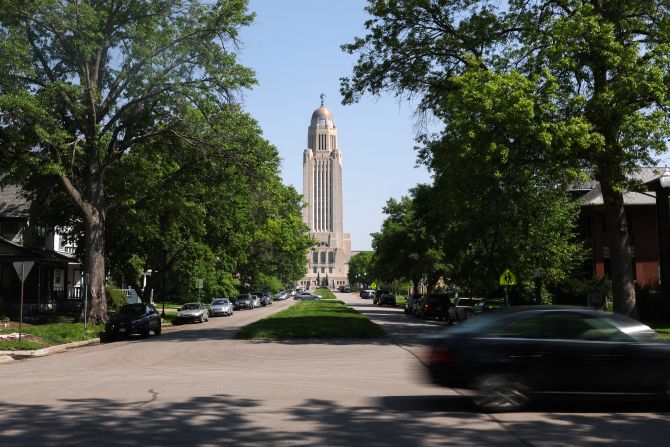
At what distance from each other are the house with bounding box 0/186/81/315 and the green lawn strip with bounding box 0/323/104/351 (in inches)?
414

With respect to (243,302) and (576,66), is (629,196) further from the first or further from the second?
(243,302)

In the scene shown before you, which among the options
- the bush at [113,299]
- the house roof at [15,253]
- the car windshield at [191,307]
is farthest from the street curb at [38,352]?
the bush at [113,299]

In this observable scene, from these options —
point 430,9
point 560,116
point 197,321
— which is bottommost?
point 197,321

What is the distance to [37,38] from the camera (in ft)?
92.8

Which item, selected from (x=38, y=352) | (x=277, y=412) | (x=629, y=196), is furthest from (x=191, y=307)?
(x=277, y=412)

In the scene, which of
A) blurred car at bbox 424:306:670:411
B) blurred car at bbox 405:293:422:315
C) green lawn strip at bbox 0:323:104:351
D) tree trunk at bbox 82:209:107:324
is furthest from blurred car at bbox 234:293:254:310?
blurred car at bbox 424:306:670:411

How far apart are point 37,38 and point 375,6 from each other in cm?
1506

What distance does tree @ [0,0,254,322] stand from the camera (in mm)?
25828

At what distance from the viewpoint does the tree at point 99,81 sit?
25.8m

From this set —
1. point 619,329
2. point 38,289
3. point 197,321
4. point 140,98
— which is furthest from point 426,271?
point 619,329

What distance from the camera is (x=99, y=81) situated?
29953 millimetres

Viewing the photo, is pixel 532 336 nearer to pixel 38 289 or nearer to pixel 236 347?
pixel 236 347

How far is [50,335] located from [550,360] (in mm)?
19277

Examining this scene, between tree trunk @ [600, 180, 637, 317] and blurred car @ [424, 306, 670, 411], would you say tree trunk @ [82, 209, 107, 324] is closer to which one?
tree trunk @ [600, 180, 637, 317]
